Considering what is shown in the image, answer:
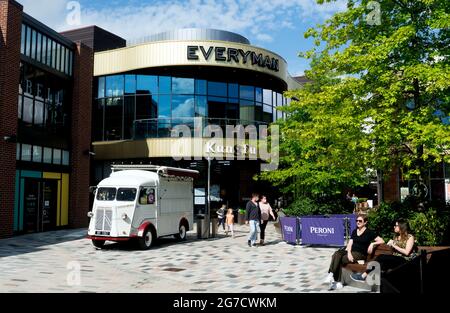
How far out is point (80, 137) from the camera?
24688 mm

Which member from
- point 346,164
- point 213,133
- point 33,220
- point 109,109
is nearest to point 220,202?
point 213,133

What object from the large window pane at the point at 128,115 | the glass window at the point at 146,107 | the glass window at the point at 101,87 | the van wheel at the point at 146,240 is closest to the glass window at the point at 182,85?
the glass window at the point at 146,107

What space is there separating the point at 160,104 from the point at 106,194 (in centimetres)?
1385

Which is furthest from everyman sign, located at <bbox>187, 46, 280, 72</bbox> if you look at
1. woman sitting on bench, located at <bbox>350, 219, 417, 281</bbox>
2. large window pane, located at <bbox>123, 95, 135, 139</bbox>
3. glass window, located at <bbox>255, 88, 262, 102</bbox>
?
woman sitting on bench, located at <bbox>350, 219, 417, 281</bbox>

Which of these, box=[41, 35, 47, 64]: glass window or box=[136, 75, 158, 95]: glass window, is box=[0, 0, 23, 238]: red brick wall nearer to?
box=[41, 35, 47, 64]: glass window

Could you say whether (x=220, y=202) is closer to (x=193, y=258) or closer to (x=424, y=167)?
(x=193, y=258)

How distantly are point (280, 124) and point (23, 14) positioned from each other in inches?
557

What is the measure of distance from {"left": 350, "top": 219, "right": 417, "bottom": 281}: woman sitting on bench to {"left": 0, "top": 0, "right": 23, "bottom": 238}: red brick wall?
14.9 meters

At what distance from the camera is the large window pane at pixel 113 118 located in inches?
1189

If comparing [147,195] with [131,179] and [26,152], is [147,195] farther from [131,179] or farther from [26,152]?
[26,152]

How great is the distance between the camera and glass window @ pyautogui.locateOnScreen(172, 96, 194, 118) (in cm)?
2913

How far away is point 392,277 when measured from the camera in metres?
7.11

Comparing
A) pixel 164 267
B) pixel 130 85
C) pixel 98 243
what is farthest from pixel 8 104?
pixel 130 85

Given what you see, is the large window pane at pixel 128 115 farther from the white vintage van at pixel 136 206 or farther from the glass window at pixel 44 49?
the white vintage van at pixel 136 206
